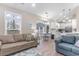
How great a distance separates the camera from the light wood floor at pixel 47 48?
9.53 feet

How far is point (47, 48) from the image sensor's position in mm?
2959

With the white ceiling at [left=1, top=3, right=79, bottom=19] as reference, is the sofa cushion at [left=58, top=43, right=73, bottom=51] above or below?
below

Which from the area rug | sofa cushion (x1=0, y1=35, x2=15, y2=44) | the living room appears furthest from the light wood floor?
sofa cushion (x1=0, y1=35, x2=15, y2=44)

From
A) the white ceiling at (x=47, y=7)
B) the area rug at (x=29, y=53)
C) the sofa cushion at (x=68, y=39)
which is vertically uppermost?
the white ceiling at (x=47, y=7)

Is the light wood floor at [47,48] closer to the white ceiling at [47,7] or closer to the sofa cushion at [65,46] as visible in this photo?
the sofa cushion at [65,46]

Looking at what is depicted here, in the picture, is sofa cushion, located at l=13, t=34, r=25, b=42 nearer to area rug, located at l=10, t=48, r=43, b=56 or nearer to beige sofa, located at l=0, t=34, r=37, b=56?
beige sofa, located at l=0, t=34, r=37, b=56

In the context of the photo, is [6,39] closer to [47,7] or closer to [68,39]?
[47,7]

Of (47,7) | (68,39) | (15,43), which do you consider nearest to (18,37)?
(15,43)

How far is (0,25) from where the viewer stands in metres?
2.74

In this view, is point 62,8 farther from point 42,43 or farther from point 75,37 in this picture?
point 42,43

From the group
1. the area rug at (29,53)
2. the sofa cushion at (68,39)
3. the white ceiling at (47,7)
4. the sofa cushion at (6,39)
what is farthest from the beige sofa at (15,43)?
the sofa cushion at (68,39)

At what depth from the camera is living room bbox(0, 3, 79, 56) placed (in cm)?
279

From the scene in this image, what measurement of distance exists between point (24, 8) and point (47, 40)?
1.18m

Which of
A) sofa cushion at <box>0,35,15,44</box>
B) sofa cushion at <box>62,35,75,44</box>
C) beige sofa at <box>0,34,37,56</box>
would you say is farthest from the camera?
sofa cushion at <box>62,35,75,44</box>
